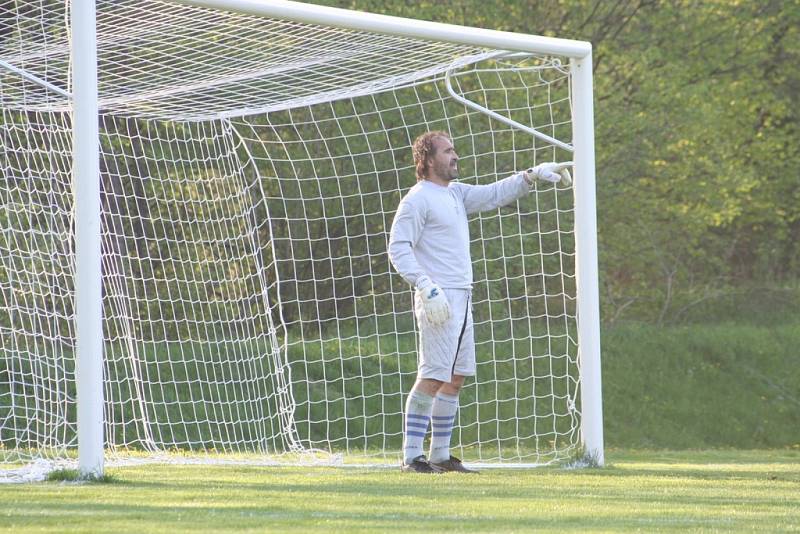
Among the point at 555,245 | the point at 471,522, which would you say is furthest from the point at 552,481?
the point at 555,245


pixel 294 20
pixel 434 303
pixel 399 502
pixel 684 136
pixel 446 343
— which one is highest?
pixel 684 136

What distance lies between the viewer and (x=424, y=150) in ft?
23.4

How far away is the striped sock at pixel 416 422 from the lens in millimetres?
6922

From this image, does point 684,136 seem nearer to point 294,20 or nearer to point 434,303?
point 294,20

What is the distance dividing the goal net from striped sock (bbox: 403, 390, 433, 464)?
1.74m

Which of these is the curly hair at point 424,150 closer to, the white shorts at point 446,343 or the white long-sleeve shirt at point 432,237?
the white long-sleeve shirt at point 432,237

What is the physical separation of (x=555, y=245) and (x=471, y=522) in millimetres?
11561

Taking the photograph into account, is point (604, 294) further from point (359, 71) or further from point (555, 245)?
point (359, 71)

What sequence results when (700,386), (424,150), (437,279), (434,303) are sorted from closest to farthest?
(434,303), (437,279), (424,150), (700,386)

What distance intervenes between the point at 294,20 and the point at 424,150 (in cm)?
101

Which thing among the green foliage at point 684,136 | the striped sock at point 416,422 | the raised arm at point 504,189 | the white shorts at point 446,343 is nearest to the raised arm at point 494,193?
the raised arm at point 504,189

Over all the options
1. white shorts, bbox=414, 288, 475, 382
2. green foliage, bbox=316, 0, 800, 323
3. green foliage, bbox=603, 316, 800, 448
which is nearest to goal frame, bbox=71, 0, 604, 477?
white shorts, bbox=414, 288, 475, 382

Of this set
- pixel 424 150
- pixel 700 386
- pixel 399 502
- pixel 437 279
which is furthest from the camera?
pixel 700 386

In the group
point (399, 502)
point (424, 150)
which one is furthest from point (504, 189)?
point (399, 502)
